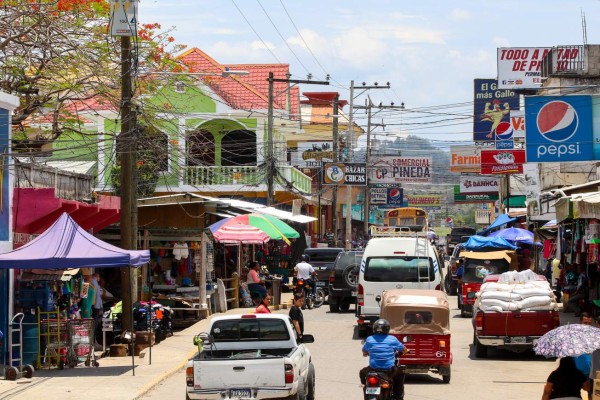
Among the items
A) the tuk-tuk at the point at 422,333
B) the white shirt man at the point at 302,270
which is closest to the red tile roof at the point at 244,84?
the white shirt man at the point at 302,270

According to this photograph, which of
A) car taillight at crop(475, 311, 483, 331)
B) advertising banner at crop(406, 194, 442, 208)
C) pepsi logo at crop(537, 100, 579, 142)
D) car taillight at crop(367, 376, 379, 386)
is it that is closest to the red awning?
car taillight at crop(475, 311, 483, 331)

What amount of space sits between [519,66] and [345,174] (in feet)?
36.2

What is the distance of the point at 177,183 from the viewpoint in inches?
1957

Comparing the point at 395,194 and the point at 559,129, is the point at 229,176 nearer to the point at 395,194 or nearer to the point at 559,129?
the point at 559,129

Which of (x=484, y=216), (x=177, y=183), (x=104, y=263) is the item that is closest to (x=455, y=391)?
(x=104, y=263)

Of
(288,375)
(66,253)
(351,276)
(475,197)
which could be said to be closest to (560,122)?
(351,276)

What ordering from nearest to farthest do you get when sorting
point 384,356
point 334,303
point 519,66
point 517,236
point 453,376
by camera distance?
point 384,356 → point 453,376 → point 334,303 → point 517,236 → point 519,66

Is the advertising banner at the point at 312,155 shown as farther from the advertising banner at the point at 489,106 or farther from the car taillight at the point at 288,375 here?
the car taillight at the point at 288,375

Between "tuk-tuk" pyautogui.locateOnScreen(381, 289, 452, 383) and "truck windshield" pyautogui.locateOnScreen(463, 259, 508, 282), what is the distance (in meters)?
13.2

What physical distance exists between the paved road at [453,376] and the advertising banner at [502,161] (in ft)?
94.2

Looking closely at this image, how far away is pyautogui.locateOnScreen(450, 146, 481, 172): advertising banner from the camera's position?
72.1 m

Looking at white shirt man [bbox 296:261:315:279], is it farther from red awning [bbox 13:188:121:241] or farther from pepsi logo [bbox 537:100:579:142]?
red awning [bbox 13:188:121:241]

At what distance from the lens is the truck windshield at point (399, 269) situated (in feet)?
87.0

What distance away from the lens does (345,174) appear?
57750 mm
